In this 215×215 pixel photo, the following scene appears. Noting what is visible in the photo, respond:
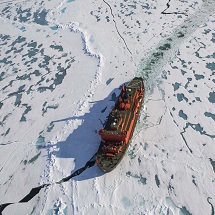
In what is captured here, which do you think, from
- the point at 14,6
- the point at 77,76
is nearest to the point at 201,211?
the point at 77,76

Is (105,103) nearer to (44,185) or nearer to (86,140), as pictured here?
(86,140)

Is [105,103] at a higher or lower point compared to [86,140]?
lower

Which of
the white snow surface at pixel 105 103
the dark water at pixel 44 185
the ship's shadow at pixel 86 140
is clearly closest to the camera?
the white snow surface at pixel 105 103

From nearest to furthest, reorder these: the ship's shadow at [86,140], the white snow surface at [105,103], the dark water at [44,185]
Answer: the white snow surface at [105,103], the dark water at [44,185], the ship's shadow at [86,140]

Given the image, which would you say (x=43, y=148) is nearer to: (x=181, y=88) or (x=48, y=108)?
(x=48, y=108)

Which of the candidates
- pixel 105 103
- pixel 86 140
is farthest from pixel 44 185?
pixel 105 103
